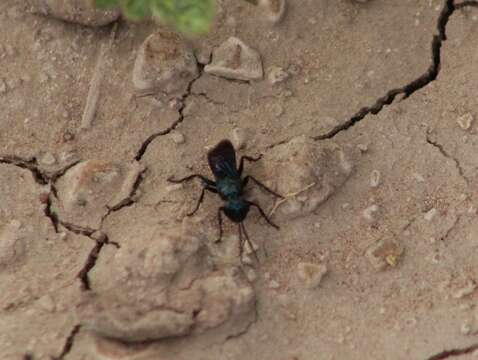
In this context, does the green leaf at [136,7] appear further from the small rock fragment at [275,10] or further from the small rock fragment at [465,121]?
the small rock fragment at [465,121]

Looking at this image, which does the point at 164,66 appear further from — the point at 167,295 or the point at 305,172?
the point at 167,295

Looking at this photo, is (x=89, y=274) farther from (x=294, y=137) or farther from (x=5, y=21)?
(x=5, y=21)

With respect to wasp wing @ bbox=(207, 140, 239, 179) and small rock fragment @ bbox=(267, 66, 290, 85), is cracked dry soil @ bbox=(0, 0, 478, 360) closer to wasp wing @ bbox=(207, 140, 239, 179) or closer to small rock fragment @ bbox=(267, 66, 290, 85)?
small rock fragment @ bbox=(267, 66, 290, 85)

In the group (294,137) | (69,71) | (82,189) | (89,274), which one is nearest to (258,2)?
(294,137)

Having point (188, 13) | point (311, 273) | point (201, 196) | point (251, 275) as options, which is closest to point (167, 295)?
point (251, 275)

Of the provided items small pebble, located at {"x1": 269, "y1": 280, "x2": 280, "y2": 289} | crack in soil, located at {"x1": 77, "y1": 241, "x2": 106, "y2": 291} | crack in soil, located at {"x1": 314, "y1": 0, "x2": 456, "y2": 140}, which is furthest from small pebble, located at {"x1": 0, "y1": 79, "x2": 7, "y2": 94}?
small pebble, located at {"x1": 269, "y1": 280, "x2": 280, "y2": 289}

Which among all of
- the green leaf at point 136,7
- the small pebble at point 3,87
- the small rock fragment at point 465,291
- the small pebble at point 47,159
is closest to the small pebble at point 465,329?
the small rock fragment at point 465,291
